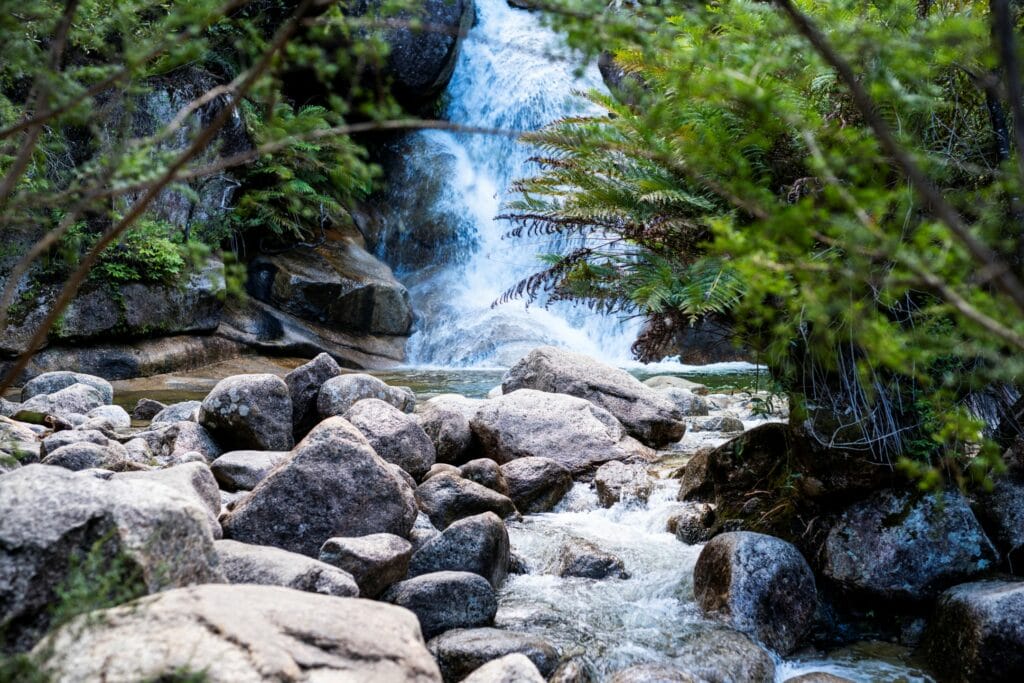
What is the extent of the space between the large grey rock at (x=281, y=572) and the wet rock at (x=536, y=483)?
9.38 feet

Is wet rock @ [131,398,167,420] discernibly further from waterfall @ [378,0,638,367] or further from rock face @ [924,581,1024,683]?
rock face @ [924,581,1024,683]

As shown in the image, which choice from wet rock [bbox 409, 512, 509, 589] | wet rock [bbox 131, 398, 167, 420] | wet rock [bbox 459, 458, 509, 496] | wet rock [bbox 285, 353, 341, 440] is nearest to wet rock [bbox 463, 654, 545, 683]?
wet rock [bbox 409, 512, 509, 589]

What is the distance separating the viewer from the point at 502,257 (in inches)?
747

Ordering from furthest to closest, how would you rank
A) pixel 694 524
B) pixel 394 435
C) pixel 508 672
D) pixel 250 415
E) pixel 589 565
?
pixel 250 415 < pixel 394 435 < pixel 694 524 < pixel 589 565 < pixel 508 672

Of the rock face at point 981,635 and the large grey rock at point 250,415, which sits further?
the large grey rock at point 250,415

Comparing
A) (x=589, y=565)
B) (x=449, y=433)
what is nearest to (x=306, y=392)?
(x=449, y=433)

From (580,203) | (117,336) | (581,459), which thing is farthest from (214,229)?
(580,203)

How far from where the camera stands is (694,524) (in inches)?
216

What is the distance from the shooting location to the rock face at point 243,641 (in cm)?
198

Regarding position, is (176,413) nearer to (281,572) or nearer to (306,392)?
(306,392)

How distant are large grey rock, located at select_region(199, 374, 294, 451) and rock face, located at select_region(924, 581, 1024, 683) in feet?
16.8

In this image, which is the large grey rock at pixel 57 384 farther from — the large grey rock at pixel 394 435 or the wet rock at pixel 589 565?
the wet rock at pixel 589 565

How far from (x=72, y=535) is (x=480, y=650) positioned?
1987 millimetres

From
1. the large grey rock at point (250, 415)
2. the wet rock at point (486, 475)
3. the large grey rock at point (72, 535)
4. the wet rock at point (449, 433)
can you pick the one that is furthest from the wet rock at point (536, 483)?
the large grey rock at point (72, 535)
